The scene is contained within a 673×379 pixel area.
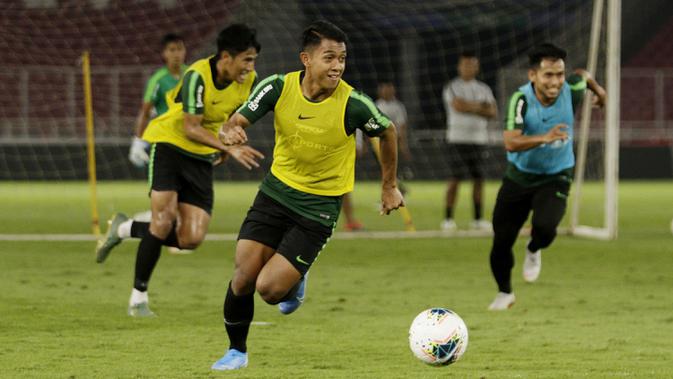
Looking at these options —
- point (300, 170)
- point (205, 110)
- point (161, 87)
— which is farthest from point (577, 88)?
point (161, 87)

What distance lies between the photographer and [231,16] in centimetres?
2681

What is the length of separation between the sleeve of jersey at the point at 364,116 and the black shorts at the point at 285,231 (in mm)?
608

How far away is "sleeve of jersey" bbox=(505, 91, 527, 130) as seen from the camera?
962 cm

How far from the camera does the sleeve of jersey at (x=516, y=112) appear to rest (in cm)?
962

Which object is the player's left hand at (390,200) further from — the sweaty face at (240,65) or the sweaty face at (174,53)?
the sweaty face at (174,53)

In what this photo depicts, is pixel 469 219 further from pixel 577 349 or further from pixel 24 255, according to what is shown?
pixel 577 349

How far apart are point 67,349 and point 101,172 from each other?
2254cm

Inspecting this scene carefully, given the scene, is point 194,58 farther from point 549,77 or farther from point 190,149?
point 549,77

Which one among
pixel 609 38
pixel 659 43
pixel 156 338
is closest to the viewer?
pixel 156 338

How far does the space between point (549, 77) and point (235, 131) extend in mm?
3511

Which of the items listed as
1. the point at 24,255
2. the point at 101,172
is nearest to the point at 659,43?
the point at 101,172

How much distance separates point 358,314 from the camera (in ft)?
31.1

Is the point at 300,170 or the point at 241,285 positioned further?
the point at 300,170

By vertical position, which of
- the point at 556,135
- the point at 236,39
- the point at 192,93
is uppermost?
the point at 236,39
